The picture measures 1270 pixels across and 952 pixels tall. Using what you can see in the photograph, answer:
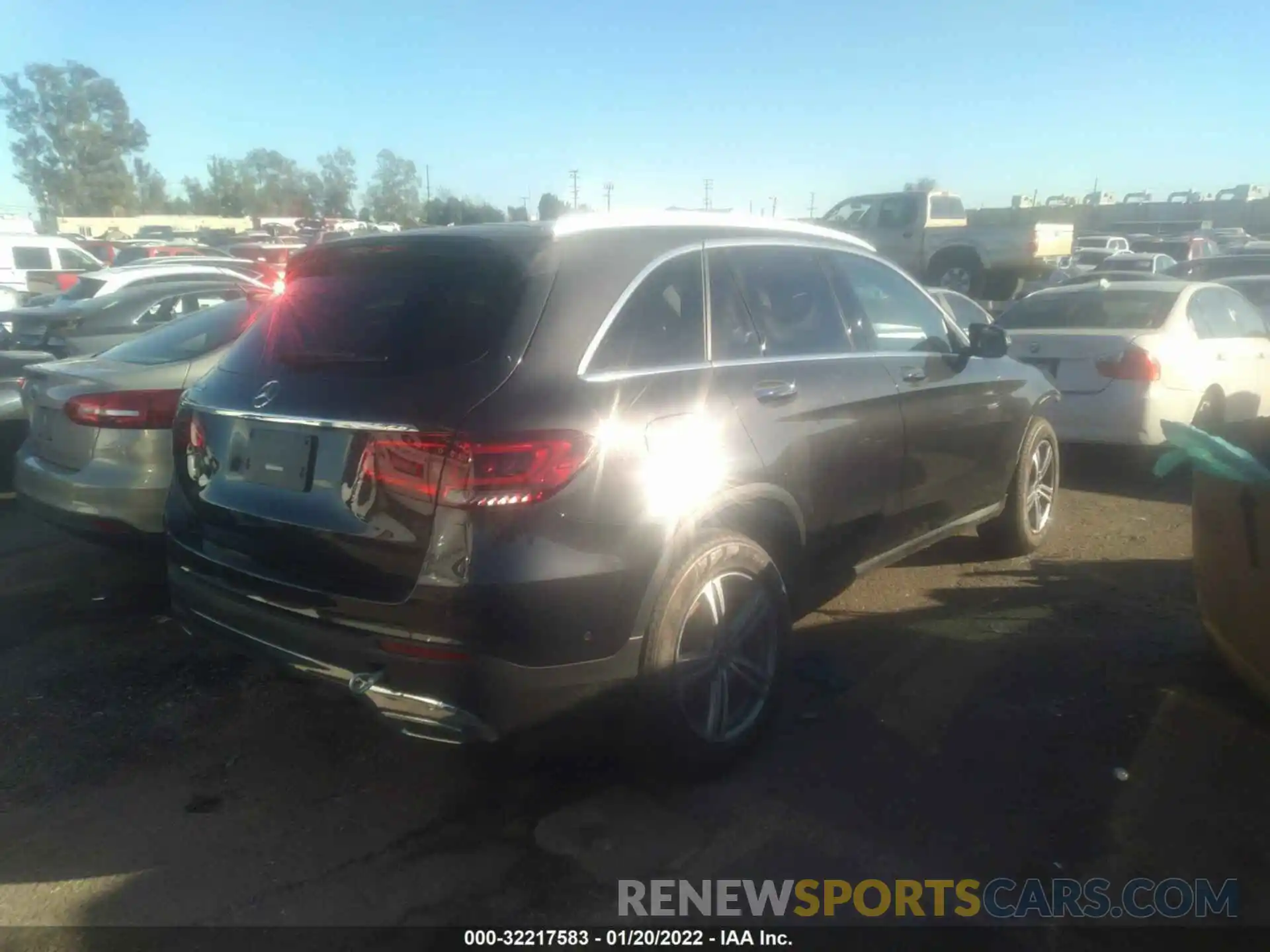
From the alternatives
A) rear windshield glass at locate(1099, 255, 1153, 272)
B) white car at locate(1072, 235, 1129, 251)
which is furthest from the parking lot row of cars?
white car at locate(1072, 235, 1129, 251)

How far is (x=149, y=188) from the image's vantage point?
9644cm

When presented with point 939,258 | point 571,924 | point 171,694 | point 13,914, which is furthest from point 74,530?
point 939,258

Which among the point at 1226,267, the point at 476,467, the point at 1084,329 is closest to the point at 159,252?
the point at 1226,267

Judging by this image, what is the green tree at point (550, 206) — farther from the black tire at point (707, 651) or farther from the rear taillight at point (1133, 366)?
the rear taillight at point (1133, 366)

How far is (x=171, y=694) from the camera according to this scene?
4.28 meters

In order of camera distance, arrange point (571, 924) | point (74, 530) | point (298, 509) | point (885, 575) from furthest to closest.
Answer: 1. point (885, 575)
2. point (74, 530)
3. point (298, 509)
4. point (571, 924)

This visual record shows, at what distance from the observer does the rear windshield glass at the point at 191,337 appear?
209 inches

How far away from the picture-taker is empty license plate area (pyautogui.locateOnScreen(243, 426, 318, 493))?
314 centimetres

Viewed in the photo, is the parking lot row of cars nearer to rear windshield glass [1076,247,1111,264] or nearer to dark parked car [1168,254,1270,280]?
dark parked car [1168,254,1270,280]

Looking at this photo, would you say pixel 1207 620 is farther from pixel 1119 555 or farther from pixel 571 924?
pixel 571 924

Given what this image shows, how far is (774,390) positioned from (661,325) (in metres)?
0.54

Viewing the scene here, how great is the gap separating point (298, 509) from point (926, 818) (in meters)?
2.21

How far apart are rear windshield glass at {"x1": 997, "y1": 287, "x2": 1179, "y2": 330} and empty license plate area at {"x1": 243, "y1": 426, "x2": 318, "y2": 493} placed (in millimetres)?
6874

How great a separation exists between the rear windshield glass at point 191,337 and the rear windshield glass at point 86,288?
8.24 m
